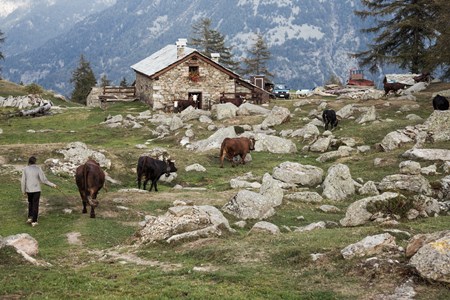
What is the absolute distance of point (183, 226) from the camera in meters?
17.8

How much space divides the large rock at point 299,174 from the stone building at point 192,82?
1353 inches

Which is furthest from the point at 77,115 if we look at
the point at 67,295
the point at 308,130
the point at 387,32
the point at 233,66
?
the point at 233,66

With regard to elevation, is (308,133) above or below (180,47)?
below

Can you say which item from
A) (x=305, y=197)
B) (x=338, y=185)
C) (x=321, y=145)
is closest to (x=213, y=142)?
(x=321, y=145)

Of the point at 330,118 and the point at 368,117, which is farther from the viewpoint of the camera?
the point at 368,117

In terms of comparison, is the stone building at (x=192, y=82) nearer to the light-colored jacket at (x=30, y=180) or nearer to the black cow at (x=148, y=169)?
the black cow at (x=148, y=169)

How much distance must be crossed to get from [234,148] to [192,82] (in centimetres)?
3057

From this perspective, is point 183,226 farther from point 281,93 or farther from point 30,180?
point 281,93

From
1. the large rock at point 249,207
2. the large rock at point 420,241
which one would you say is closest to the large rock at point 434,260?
the large rock at point 420,241

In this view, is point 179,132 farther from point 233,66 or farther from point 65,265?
point 233,66

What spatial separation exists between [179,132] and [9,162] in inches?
750

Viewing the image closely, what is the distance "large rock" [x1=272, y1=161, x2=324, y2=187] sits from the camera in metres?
29.2

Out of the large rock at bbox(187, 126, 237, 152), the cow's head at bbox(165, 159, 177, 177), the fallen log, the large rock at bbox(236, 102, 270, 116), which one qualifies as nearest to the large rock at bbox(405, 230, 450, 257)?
the cow's head at bbox(165, 159, 177, 177)

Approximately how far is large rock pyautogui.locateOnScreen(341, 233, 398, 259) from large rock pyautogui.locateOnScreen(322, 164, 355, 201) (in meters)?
12.8
